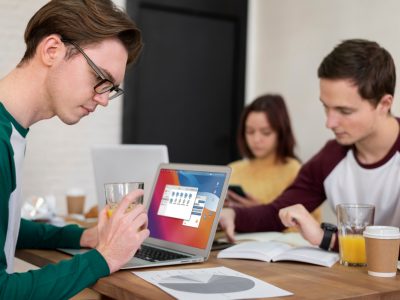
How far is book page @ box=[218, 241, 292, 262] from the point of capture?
1.59m

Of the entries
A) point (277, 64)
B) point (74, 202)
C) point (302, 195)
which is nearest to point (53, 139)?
point (74, 202)

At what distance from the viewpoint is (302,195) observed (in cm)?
218

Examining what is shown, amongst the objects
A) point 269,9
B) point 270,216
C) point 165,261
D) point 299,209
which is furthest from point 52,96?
point 269,9

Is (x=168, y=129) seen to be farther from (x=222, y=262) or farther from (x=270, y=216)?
(x=222, y=262)

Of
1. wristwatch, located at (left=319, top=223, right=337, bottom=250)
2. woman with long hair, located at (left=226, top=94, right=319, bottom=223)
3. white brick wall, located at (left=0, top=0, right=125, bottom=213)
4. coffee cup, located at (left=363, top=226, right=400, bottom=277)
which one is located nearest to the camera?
coffee cup, located at (left=363, top=226, right=400, bottom=277)

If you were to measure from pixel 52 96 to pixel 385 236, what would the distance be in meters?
0.85

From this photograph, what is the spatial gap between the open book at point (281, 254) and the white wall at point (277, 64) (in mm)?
2023

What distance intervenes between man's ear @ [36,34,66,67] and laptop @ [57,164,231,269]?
526 mm

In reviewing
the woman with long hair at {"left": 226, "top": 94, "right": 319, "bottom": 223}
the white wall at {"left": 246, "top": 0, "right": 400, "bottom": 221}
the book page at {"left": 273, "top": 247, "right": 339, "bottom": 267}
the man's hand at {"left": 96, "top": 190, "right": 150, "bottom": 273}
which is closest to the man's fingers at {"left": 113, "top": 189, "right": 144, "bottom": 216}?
the man's hand at {"left": 96, "top": 190, "right": 150, "bottom": 273}

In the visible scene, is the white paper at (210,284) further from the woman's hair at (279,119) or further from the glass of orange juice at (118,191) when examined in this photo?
the woman's hair at (279,119)

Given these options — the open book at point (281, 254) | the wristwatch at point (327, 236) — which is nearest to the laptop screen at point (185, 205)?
the open book at point (281, 254)

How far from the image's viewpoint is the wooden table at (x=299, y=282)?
124 centimetres

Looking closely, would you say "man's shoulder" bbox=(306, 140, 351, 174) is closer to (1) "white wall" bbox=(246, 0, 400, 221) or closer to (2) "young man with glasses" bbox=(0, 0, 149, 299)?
(2) "young man with glasses" bbox=(0, 0, 149, 299)

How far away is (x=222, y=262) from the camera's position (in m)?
1.57
